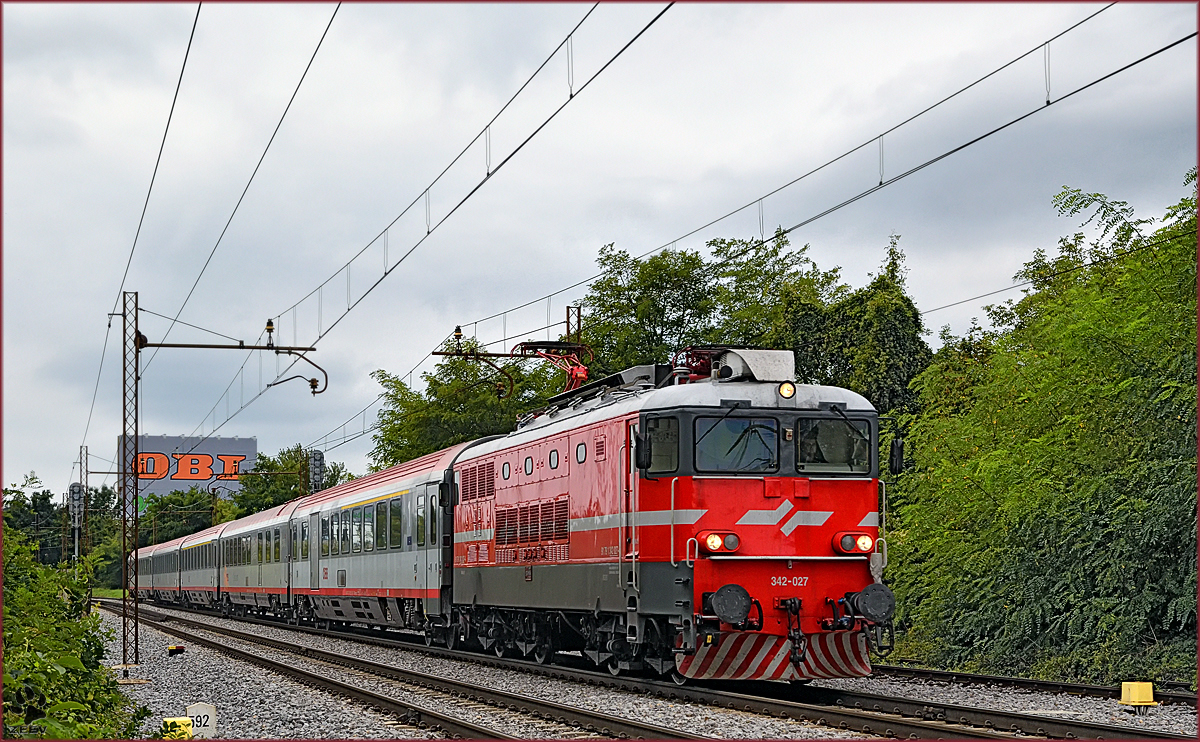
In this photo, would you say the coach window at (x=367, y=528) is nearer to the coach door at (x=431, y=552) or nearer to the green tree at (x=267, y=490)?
the coach door at (x=431, y=552)

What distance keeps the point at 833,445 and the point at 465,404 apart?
37.2 metres

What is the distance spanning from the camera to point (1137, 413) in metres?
18.8

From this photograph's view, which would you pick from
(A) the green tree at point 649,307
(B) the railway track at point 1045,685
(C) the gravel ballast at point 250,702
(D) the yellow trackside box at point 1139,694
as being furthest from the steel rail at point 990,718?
(A) the green tree at point 649,307

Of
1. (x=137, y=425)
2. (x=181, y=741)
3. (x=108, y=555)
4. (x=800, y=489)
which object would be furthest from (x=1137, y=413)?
(x=108, y=555)

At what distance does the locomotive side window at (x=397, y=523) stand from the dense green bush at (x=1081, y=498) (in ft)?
33.6

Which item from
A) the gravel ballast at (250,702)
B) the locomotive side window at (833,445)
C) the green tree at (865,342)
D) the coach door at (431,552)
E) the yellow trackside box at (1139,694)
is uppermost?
the green tree at (865,342)

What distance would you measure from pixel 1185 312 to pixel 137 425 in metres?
18.9

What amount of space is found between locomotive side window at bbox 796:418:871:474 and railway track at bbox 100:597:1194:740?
9.16ft

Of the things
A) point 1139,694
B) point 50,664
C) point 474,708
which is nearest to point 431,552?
point 474,708

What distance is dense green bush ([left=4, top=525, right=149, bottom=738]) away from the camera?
11172mm

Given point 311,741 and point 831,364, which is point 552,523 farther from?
point 831,364

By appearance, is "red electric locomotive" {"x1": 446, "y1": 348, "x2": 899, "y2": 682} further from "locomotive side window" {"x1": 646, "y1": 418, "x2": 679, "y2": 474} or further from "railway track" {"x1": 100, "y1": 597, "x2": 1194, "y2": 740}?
"railway track" {"x1": 100, "y1": 597, "x2": 1194, "y2": 740}

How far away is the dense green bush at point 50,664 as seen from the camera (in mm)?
11172

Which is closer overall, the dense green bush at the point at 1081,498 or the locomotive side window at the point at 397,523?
the dense green bush at the point at 1081,498
